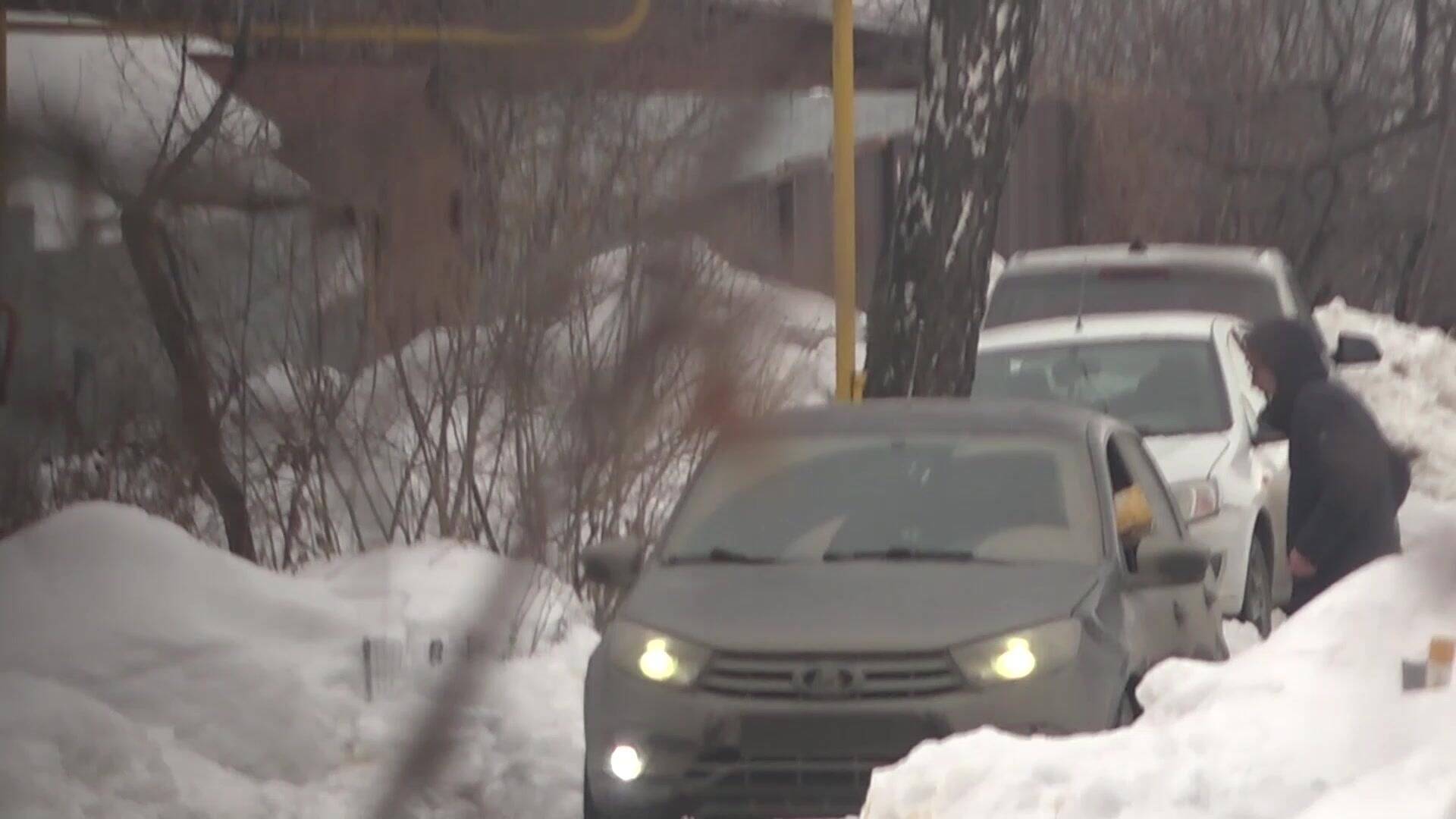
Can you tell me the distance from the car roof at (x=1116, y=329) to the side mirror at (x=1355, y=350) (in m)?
0.49

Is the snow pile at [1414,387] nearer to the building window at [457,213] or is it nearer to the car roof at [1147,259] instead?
the car roof at [1147,259]

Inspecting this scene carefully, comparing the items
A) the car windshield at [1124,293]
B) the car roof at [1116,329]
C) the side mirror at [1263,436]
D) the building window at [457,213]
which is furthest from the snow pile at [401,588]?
the car windshield at [1124,293]

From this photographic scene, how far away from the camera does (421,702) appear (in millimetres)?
1657

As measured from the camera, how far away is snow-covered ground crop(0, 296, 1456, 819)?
3.10m

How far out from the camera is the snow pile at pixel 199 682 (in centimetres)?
588

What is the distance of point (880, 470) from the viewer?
21.7 feet

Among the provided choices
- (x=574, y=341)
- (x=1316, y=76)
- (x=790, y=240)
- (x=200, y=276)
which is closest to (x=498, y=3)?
(x=574, y=341)

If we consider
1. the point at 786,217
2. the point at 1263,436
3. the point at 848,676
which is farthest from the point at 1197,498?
the point at 786,217

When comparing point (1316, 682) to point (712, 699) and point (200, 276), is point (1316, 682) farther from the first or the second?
point (200, 276)

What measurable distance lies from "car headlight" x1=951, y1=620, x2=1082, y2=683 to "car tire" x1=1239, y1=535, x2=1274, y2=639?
378cm

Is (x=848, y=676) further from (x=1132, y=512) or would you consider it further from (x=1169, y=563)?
(x=1132, y=512)

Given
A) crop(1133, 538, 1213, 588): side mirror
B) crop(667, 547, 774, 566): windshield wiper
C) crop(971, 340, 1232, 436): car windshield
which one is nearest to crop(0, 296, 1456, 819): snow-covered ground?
crop(667, 547, 774, 566): windshield wiper

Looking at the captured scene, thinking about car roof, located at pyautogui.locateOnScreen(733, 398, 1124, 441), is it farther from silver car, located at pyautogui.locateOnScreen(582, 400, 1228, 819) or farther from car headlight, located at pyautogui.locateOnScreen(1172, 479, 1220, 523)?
car headlight, located at pyautogui.locateOnScreen(1172, 479, 1220, 523)

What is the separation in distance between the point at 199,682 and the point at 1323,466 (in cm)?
351
